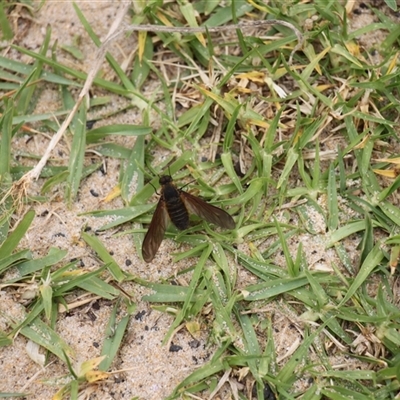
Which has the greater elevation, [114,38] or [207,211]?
[114,38]

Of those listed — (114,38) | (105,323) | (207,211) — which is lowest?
(105,323)

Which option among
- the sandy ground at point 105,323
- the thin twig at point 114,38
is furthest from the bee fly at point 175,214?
the thin twig at point 114,38

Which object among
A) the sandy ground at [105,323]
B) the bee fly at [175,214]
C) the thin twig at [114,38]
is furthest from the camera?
the thin twig at [114,38]

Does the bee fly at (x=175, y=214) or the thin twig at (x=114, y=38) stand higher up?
the thin twig at (x=114, y=38)

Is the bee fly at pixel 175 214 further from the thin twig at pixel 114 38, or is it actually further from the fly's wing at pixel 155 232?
the thin twig at pixel 114 38

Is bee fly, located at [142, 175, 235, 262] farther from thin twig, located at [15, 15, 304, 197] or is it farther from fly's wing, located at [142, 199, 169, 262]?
thin twig, located at [15, 15, 304, 197]

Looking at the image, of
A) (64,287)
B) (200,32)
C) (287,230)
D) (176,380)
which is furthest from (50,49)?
(176,380)

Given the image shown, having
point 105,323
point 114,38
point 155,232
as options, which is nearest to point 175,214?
point 155,232

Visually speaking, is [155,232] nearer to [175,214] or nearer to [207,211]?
[175,214]

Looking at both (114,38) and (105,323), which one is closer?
(105,323)
